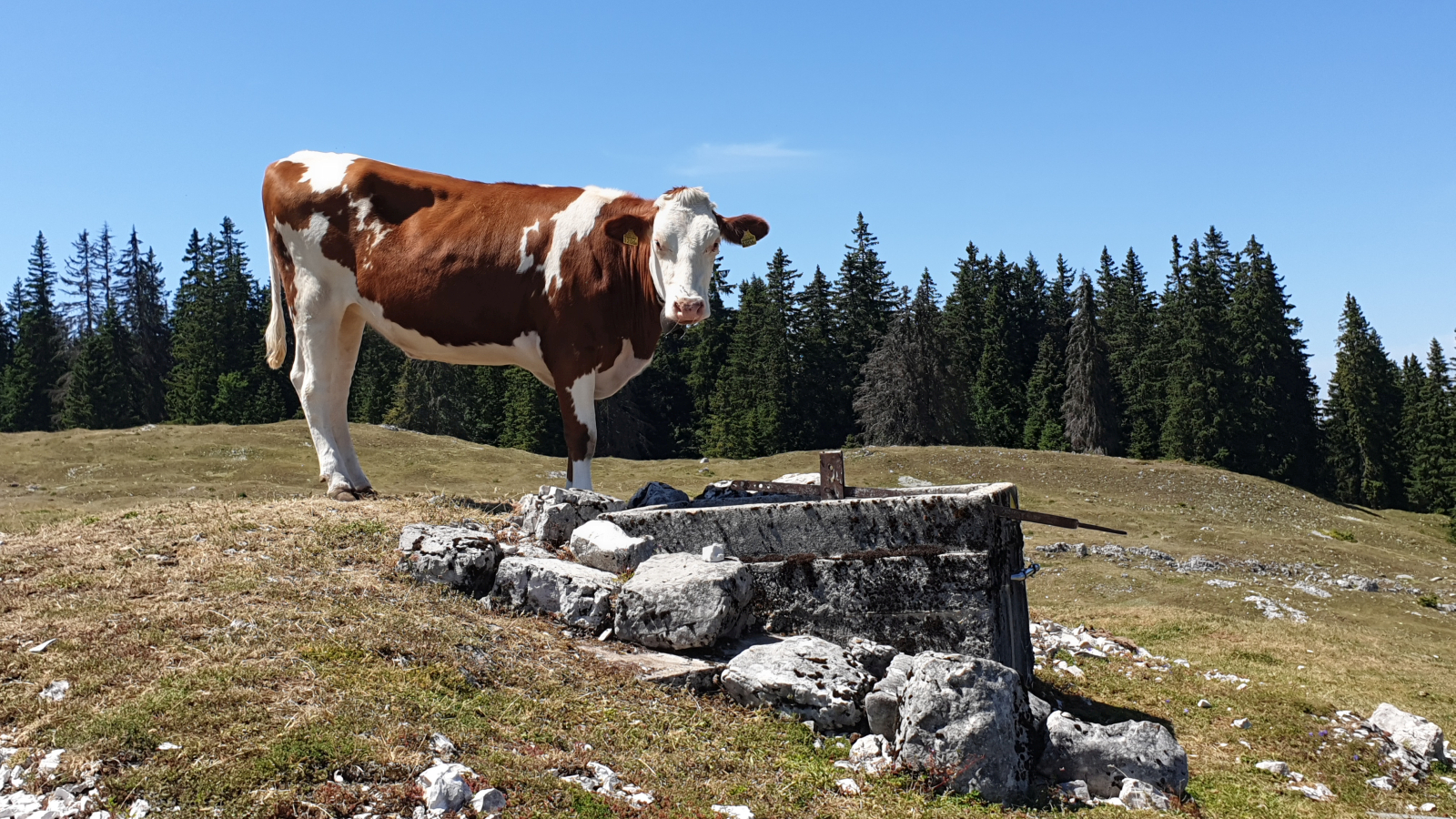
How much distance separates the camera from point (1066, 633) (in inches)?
540

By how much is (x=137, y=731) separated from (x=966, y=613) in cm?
599

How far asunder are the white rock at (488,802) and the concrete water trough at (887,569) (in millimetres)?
3648

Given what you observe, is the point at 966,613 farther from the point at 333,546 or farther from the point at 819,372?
the point at 819,372

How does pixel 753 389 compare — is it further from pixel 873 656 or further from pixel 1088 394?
pixel 873 656

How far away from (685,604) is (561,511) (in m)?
2.49

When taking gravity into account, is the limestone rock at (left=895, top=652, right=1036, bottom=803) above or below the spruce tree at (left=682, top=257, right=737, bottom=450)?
below

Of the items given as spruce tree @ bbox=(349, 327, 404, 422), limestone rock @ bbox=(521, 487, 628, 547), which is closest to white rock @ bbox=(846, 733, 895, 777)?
limestone rock @ bbox=(521, 487, 628, 547)

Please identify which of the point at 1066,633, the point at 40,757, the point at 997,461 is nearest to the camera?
the point at 40,757

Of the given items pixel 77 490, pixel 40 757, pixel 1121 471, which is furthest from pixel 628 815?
pixel 1121 471

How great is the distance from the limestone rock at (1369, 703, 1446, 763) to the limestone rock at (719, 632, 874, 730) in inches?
234

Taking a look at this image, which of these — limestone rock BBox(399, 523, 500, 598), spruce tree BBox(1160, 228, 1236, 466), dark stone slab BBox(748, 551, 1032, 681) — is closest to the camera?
dark stone slab BBox(748, 551, 1032, 681)

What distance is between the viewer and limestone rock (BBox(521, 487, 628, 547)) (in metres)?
10.8

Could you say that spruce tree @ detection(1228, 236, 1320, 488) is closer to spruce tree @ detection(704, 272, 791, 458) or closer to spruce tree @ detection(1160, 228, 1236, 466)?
spruce tree @ detection(1160, 228, 1236, 466)

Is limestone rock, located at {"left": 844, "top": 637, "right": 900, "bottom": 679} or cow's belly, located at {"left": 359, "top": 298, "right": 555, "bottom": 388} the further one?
cow's belly, located at {"left": 359, "top": 298, "right": 555, "bottom": 388}
